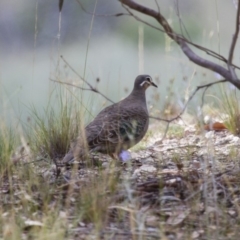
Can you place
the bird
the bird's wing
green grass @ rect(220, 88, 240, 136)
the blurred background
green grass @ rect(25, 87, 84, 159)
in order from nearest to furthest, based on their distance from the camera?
1. the bird
2. the bird's wing
3. green grass @ rect(25, 87, 84, 159)
4. green grass @ rect(220, 88, 240, 136)
5. the blurred background

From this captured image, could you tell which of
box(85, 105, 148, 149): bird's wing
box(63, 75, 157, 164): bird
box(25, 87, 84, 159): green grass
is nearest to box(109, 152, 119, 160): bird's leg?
box(63, 75, 157, 164): bird

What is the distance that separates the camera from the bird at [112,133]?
5.84 meters

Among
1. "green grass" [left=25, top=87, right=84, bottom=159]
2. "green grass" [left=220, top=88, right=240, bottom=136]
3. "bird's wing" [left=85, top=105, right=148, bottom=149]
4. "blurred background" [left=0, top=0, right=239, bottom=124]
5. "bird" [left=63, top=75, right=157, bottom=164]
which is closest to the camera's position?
"bird" [left=63, top=75, right=157, bottom=164]

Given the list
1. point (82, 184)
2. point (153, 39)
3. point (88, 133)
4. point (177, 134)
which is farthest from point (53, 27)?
point (82, 184)

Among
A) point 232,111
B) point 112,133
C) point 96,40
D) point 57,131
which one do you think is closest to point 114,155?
point 112,133

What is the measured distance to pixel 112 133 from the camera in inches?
238

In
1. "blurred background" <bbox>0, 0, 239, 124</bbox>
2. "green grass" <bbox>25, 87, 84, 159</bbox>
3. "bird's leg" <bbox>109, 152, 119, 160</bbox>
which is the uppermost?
"blurred background" <bbox>0, 0, 239, 124</bbox>

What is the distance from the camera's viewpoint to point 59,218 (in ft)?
14.0

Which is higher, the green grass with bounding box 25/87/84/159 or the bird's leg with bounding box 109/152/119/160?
the green grass with bounding box 25/87/84/159

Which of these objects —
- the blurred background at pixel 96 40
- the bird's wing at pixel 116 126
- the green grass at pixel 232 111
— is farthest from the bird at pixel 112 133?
the blurred background at pixel 96 40

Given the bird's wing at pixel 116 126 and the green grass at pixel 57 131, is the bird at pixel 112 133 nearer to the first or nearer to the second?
the bird's wing at pixel 116 126

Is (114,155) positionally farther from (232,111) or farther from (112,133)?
(232,111)

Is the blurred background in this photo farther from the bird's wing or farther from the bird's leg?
the bird's leg

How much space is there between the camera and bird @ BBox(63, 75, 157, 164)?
5.84m
